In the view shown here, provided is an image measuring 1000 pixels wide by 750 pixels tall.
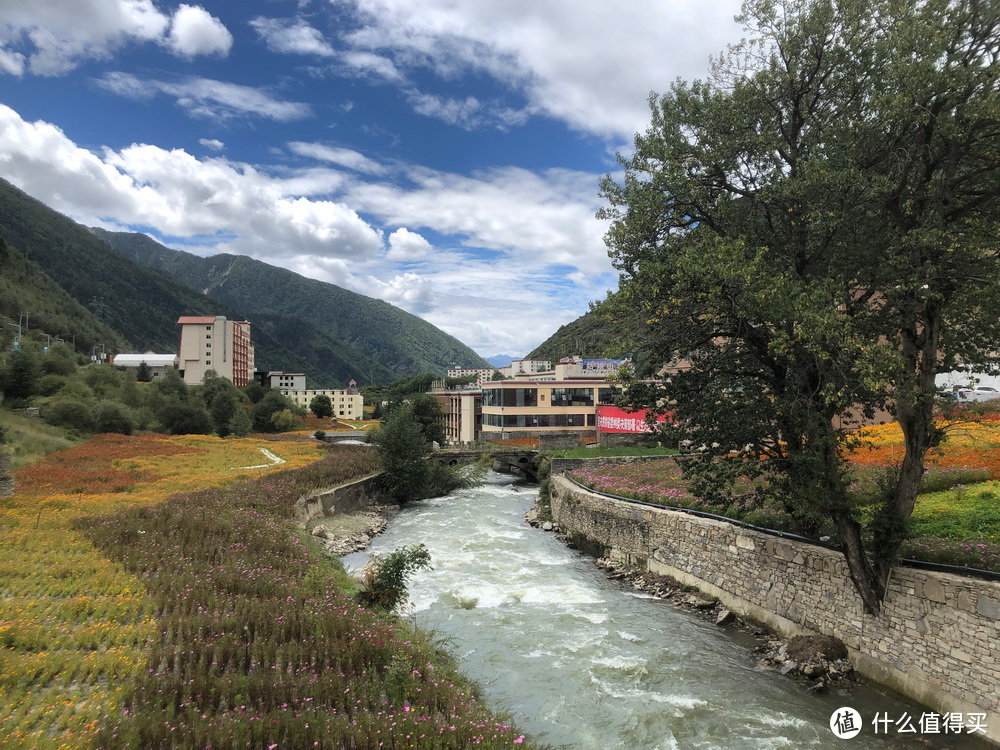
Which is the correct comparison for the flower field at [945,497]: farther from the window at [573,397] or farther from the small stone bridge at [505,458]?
the window at [573,397]

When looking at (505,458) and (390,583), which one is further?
(505,458)

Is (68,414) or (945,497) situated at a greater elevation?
(68,414)

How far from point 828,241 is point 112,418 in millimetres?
53470

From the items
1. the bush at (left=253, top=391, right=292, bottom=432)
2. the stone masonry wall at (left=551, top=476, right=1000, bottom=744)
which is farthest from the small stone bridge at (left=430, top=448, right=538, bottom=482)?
the bush at (left=253, top=391, right=292, bottom=432)

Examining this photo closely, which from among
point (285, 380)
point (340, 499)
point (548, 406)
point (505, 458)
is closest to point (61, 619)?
point (340, 499)

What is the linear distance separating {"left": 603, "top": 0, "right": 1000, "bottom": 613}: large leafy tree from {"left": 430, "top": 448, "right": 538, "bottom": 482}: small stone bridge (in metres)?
37.7

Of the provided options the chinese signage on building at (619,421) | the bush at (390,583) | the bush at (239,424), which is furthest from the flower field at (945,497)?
the bush at (239,424)

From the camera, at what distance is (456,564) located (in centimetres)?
2138

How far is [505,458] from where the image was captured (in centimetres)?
5381

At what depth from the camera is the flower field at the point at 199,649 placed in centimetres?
670

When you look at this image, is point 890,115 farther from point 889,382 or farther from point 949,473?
→ point 949,473

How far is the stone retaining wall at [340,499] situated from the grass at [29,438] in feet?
49.6

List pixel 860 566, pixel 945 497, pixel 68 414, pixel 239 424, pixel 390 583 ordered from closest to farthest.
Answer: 1. pixel 860 566
2. pixel 390 583
3. pixel 945 497
4. pixel 68 414
5. pixel 239 424

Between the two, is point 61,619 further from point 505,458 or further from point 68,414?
point 505,458
